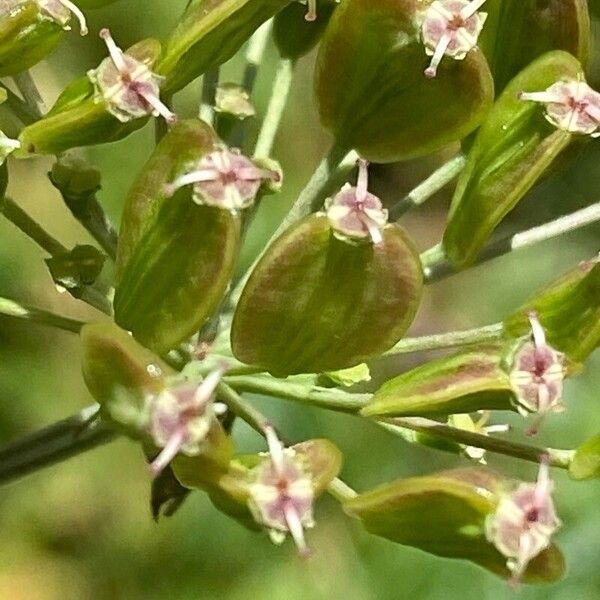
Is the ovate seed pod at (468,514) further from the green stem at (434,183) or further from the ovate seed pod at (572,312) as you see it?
the green stem at (434,183)

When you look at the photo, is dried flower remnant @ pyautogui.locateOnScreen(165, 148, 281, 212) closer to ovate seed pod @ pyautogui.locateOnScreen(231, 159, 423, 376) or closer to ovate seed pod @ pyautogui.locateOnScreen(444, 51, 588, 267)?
ovate seed pod @ pyautogui.locateOnScreen(231, 159, 423, 376)

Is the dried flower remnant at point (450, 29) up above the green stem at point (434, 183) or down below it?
above

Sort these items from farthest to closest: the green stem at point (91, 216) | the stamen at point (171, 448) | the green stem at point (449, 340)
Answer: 1. the green stem at point (91, 216)
2. the green stem at point (449, 340)
3. the stamen at point (171, 448)

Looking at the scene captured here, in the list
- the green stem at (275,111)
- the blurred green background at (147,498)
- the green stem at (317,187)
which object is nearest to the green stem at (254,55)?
the green stem at (275,111)

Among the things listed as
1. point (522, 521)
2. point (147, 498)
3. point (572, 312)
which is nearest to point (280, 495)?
point (522, 521)

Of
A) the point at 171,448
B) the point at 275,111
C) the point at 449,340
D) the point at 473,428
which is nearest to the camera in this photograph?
the point at 171,448

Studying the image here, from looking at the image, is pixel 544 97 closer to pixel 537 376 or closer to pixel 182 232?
pixel 537 376

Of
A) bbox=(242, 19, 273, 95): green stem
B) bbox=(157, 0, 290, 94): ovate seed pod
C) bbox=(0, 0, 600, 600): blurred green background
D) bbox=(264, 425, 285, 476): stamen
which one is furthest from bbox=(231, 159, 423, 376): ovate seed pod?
bbox=(0, 0, 600, 600): blurred green background
